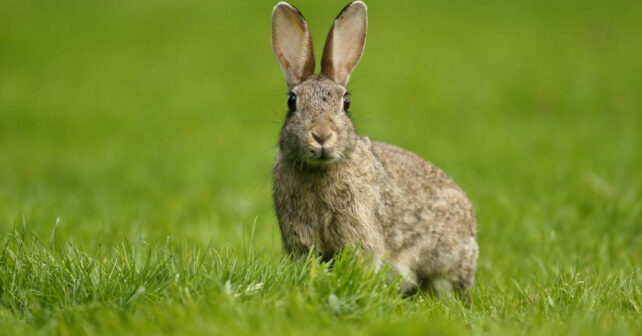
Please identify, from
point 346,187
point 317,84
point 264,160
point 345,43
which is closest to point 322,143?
point 346,187

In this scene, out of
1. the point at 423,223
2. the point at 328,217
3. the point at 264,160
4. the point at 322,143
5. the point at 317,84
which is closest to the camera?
the point at 322,143

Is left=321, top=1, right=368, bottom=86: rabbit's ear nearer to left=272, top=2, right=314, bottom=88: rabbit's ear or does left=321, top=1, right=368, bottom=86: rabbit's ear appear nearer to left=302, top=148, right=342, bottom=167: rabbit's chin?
left=272, top=2, right=314, bottom=88: rabbit's ear

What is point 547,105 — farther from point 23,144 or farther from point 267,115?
point 23,144

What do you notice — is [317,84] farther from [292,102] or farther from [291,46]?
[291,46]

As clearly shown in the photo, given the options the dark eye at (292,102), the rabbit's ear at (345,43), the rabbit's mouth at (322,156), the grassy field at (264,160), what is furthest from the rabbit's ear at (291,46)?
the rabbit's mouth at (322,156)

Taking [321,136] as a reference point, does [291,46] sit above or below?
above

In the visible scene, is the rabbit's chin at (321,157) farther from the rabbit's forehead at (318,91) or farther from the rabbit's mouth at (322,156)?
the rabbit's forehead at (318,91)

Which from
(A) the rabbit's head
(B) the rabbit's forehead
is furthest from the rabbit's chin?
(B) the rabbit's forehead
